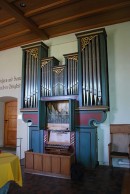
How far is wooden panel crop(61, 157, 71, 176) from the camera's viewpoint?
4051mm

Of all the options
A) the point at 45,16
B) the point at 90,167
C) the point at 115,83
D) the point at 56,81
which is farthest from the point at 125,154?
the point at 45,16

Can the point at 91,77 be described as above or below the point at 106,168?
above

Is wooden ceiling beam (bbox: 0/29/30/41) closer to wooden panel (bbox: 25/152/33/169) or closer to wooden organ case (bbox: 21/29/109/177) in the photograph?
wooden organ case (bbox: 21/29/109/177)

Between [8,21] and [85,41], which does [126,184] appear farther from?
[8,21]

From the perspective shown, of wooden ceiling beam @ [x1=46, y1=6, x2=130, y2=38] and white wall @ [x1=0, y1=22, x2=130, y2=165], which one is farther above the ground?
wooden ceiling beam @ [x1=46, y1=6, x2=130, y2=38]

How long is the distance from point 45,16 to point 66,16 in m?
0.58

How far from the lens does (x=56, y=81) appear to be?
5.18 meters

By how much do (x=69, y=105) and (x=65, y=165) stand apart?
57.1 inches

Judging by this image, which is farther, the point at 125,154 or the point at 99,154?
the point at 99,154

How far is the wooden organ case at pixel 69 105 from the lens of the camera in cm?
458

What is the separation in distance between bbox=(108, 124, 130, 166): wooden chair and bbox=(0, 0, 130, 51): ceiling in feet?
9.75

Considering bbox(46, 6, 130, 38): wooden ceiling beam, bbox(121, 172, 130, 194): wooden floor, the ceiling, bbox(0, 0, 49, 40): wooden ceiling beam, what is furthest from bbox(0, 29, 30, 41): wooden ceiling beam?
bbox(121, 172, 130, 194): wooden floor

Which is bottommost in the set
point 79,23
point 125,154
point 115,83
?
point 125,154

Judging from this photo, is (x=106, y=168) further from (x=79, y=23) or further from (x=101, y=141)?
(x=79, y=23)
